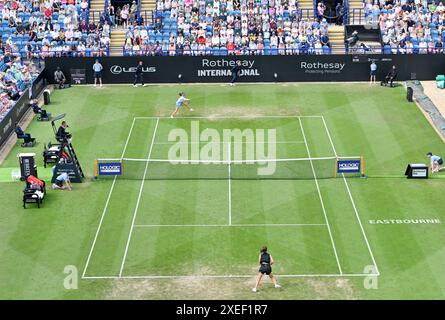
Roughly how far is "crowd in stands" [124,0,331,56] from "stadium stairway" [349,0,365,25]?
9.18 feet

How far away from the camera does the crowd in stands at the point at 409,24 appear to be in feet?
207

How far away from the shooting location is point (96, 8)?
2689 inches

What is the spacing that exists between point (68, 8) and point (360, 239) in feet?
121

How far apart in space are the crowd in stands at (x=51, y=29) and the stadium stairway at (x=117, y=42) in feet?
2.35

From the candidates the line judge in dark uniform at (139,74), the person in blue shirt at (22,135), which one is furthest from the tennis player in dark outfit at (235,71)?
the person in blue shirt at (22,135)

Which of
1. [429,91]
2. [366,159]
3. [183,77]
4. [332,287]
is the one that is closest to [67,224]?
[332,287]

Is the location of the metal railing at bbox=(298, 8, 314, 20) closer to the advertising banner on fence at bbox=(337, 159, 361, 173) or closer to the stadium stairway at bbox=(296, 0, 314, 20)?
the stadium stairway at bbox=(296, 0, 314, 20)

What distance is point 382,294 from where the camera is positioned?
31750 millimetres

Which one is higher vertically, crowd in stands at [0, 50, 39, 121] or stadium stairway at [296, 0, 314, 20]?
stadium stairway at [296, 0, 314, 20]

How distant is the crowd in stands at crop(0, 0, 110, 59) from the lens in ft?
203

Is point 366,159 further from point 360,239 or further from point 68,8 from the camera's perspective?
point 68,8

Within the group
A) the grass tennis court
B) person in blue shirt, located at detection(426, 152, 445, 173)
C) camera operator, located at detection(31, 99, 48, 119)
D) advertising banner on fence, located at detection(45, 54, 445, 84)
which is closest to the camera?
the grass tennis court

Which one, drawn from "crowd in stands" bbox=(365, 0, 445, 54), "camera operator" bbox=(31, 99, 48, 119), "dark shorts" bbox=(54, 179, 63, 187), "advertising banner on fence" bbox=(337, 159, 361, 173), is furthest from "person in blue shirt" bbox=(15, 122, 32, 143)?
"crowd in stands" bbox=(365, 0, 445, 54)

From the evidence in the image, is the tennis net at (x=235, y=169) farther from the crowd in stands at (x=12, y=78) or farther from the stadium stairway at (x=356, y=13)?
the stadium stairway at (x=356, y=13)
